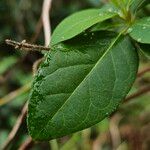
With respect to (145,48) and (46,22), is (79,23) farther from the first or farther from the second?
(46,22)

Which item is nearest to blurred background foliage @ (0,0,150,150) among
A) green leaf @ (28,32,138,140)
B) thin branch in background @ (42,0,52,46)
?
thin branch in background @ (42,0,52,46)

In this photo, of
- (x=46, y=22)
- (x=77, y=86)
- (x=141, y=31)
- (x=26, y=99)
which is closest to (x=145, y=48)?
(x=141, y=31)

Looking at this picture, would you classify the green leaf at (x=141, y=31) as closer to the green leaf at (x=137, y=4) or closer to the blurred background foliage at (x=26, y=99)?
the green leaf at (x=137, y=4)

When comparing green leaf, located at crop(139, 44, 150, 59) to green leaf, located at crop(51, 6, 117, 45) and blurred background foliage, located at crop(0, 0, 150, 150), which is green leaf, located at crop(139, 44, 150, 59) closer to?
green leaf, located at crop(51, 6, 117, 45)

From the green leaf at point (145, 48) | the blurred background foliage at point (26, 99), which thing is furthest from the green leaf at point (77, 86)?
the blurred background foliage at point (26, 99)

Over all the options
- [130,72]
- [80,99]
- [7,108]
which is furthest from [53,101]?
[7,108]

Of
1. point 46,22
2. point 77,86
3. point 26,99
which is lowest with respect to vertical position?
point 26,99
